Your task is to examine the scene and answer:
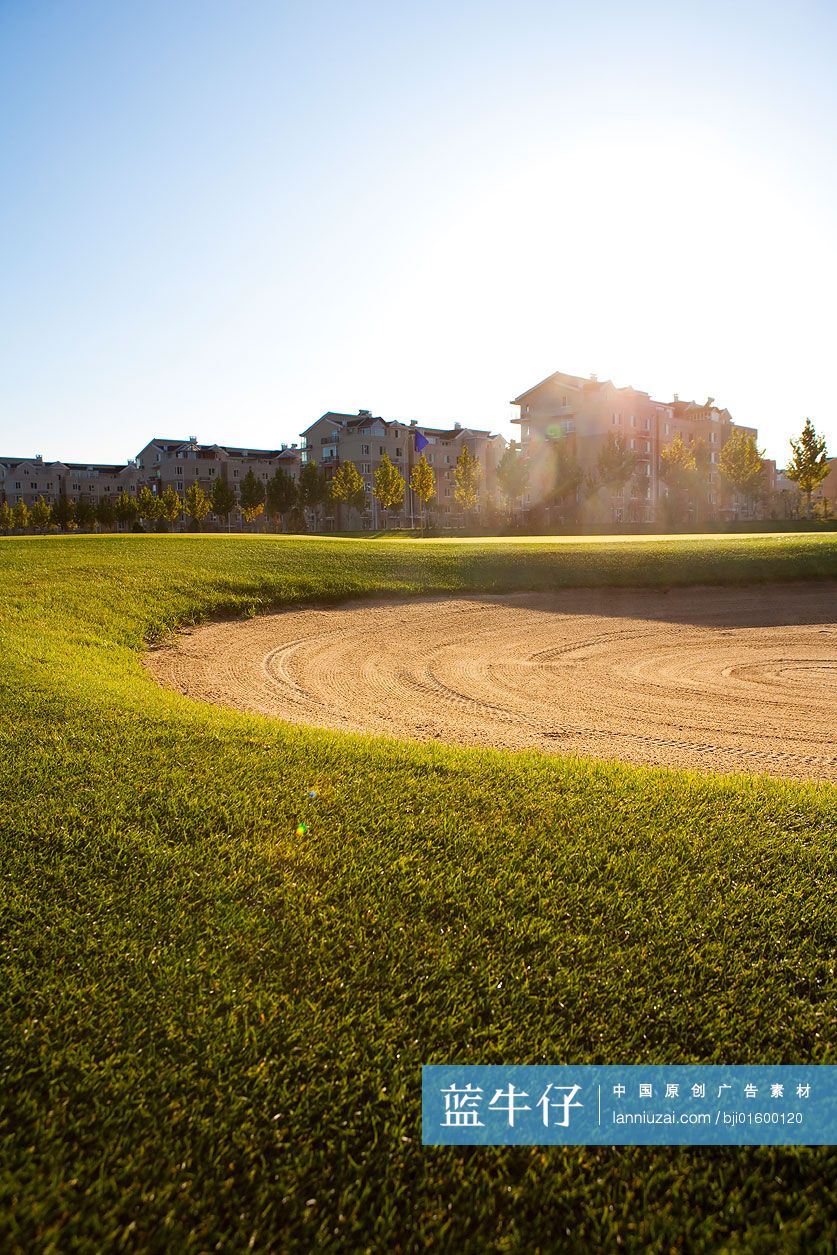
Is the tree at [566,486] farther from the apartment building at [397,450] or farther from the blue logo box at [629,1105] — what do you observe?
the blue logo box at [629,1105]

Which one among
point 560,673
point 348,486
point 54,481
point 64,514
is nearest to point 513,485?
point 348,486

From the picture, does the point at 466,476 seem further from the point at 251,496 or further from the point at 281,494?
the point at 251,496

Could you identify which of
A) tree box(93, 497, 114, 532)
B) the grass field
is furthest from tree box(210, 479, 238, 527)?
the grass field

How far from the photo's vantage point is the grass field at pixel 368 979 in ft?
6.67

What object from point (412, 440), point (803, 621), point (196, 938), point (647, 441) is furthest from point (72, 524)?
point (196, 938)

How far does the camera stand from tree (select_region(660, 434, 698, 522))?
6059 centimetres

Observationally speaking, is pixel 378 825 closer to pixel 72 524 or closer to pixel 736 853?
pixel 736 853

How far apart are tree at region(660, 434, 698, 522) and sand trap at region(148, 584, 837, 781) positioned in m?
48.7

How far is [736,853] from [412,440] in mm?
87542

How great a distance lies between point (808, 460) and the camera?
5359 cm

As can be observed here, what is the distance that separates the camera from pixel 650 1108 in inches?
94.4

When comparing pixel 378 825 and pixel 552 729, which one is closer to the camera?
pixel 378 825

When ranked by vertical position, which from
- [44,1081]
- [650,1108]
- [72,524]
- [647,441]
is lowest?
[650,1108]

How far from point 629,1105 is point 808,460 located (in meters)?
60.2
